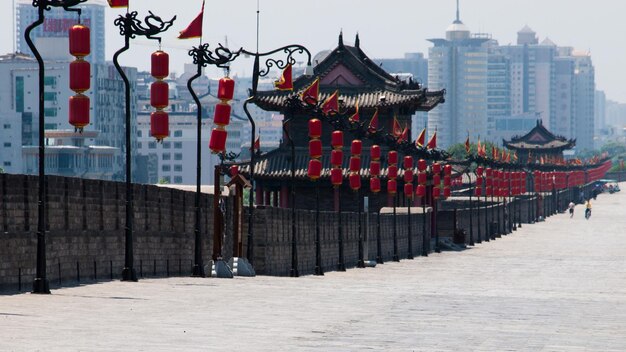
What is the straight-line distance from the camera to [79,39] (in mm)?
28391

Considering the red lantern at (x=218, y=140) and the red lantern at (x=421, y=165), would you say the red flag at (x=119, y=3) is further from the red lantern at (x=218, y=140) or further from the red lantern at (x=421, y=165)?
the red lantern at (x=421, y=165)

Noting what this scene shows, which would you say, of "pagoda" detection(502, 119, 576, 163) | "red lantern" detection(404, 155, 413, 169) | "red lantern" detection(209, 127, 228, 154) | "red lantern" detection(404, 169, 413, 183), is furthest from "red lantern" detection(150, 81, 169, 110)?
"pagoda" detection(502, 119, 576, 163)

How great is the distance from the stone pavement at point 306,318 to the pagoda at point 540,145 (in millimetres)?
140991

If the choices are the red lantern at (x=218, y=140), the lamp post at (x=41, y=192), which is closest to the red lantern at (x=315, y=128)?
the red lantern at (x=218, y=140)

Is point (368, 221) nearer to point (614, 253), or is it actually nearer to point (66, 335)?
point (614, 253)

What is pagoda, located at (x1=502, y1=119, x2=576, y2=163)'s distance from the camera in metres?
181

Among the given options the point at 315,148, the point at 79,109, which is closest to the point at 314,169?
the point at 315,148

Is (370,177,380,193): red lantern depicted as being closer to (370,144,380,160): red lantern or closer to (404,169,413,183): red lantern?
(370,144,380,160): red lantern

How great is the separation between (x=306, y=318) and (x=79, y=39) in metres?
7.74

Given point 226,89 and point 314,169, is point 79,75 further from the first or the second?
point 314,169

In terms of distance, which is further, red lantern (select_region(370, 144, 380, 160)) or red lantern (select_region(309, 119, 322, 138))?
red lantern (select_region(370, 144, 380, 160))

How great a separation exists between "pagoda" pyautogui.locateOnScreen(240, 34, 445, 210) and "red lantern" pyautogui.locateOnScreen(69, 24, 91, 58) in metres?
51.4

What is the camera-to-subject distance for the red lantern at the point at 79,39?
2820 centimetres

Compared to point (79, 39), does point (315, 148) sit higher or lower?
lower
